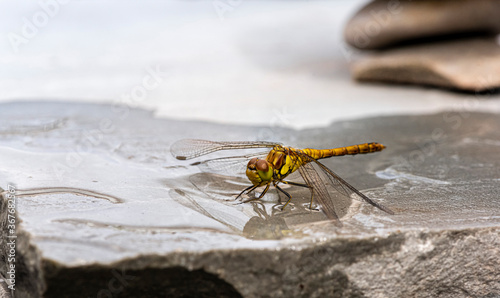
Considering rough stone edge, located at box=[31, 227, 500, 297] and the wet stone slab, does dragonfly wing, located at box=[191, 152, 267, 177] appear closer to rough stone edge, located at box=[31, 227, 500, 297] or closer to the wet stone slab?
the wet stone slab

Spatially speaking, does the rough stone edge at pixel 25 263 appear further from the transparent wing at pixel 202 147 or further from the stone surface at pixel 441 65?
the stone surface at pixel 441 65

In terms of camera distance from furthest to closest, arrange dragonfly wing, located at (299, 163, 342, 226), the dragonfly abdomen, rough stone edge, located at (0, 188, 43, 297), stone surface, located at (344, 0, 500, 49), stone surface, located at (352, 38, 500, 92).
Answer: stone surface, located at (344, 0, 500, 49) → stone surface, located at (352, 38, 500, 92) → the dragonfly abdomen → dragonfly wing, located at (299, 163, 342, 226) → rough stone edge, located at (0, 188, 43, 297)

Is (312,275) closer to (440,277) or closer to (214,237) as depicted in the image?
(214,237)

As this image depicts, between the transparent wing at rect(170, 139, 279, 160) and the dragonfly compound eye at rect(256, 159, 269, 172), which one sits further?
the transparent wing at rect(170, 139, 279, 160)

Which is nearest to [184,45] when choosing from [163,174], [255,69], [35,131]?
[255,69]

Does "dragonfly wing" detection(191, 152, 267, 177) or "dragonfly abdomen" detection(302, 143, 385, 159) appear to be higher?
"dragonfly abdomen" detection(302, 143, 385, 159)

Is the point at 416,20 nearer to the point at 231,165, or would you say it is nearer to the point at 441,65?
the point at 441,65

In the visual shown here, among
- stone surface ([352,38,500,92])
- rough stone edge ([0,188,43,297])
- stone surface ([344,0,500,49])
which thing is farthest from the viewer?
stone surface ([344,0,500,49])

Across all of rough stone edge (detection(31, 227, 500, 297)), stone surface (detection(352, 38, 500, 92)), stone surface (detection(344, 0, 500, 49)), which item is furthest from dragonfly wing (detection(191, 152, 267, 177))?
stone surface (detection(344, 0, 500, 49))
